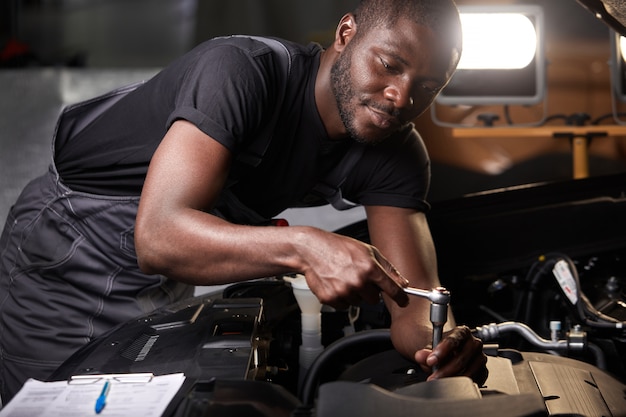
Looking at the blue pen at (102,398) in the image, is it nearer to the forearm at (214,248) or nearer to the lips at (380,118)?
the forearm at (214,248)

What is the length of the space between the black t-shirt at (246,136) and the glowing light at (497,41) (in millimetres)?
891

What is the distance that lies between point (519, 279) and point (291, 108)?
26.7 inches

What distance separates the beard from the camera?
153 centimetres

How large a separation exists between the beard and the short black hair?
0.07 m

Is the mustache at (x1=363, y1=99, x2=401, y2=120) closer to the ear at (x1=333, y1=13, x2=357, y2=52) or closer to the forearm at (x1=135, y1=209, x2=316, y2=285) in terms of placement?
the ear at (x1=333, y1=13, x2=357, y2=52)

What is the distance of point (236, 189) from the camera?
5.31ft

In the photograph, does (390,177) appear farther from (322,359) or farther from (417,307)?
(322,359)

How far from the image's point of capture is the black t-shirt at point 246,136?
1394mm

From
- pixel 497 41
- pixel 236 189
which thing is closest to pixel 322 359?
pixel 236 189

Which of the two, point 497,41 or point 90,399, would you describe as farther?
point 497,41

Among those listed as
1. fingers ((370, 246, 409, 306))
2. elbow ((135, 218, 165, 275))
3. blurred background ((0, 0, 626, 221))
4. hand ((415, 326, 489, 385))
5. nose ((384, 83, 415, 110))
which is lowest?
blurred background ((0, 0, 626, 221))

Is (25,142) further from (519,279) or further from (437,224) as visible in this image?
(519,279)

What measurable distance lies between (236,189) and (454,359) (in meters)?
0.58

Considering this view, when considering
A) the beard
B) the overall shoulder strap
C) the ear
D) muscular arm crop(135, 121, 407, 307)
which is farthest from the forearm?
the ear
